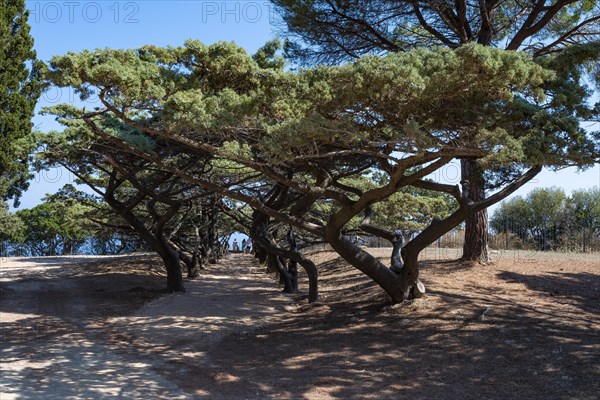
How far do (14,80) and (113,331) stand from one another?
12.1 m

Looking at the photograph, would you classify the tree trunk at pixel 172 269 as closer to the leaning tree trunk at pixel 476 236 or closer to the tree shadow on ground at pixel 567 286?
the leaning tree trunk at pixel 476 236

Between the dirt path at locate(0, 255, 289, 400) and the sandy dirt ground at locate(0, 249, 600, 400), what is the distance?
0.03 m

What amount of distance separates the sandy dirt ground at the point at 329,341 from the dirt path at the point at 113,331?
3 cm

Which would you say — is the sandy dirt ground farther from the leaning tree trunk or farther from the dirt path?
the leaning tree trunk

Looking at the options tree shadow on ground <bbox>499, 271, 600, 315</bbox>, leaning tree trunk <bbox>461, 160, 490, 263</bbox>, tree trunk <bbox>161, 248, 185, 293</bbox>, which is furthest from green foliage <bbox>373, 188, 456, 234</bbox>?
tree trunk <bbox>161, 248, 185, 293</bbox>

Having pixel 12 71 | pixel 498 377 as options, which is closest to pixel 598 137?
pixel 498 377

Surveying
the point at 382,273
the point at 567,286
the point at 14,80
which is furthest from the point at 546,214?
the point at 14,80

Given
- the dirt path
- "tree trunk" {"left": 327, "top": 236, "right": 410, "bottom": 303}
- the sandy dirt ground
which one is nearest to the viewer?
the sandy dirt ground

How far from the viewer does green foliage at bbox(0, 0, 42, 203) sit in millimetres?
17609

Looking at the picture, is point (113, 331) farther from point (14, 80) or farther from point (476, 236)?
point (14, 80)

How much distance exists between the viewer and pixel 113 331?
9766 mm

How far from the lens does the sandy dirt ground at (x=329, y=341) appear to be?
6.24 metres

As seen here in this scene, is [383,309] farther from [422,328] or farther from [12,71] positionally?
[12,71]

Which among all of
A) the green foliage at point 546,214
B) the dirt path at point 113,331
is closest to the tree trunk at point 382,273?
the dirt path at point 113,331
